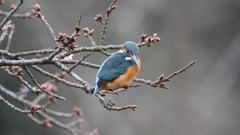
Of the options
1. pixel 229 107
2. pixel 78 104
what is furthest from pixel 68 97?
pixel 229 107

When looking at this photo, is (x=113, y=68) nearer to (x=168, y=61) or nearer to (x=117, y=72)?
(x=117, y=72)

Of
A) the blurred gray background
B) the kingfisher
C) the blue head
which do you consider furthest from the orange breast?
the blurred gray background

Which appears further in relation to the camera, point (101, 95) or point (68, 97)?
point (68, 97)

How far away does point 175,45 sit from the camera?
866 centimetres

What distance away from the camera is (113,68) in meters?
2.46

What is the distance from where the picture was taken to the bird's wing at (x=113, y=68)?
232 centimetres

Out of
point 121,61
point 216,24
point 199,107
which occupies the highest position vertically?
point 216,24

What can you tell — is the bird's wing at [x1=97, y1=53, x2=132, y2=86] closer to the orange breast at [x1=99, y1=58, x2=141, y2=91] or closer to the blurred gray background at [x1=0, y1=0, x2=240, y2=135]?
the orange breast at [x1=99, y1=58, x2=141, y2=91]

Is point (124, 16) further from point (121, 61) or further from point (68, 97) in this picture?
point (121, 61)

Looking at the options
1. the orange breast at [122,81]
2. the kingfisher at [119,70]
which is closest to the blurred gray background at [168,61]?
the kingfisher at [119,70]

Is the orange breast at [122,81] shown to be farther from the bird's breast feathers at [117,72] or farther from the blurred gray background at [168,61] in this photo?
the blurred gray background at [168,61]

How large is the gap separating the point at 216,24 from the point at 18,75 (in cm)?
788

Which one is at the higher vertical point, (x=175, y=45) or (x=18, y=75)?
(x=175, y=45)

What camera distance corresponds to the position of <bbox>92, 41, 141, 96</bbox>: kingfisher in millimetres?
2318
